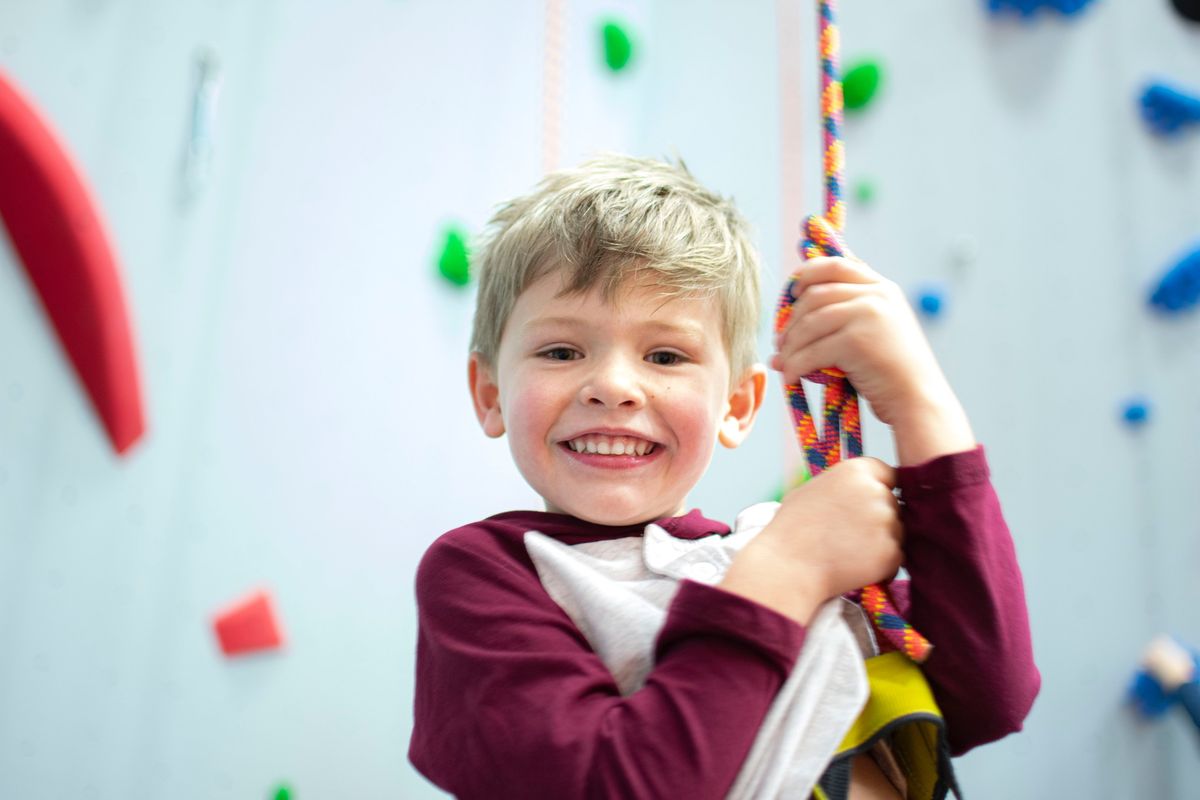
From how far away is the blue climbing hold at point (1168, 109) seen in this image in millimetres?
1234

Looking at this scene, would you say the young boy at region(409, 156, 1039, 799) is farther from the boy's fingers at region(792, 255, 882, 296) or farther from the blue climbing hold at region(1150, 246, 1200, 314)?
the blue climbing hold at region(1150, 246, 1200, 314)

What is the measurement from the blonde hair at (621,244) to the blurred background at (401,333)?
0.41 m

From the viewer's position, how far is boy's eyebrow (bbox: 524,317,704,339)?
69cm

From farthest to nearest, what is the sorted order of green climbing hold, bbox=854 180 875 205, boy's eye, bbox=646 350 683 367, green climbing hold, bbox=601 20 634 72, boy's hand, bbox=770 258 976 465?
green climbing hold, bbox=601 20 634 72 < green climbing hold, bbox=854 180 875 205 < boy's eye, bbox=646 350 683 367 < boy's hand, bbox=770 258 976 465

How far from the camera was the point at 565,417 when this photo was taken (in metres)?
0.69

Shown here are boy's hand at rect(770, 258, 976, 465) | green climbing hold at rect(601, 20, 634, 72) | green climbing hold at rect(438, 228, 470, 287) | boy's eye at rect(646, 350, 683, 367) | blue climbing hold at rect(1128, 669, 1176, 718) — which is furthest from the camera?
green climbing hold at rect(601, 20, 634, 72)

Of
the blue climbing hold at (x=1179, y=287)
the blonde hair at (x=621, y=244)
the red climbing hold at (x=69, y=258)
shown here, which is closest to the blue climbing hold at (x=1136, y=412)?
the blue climbing hold at (x=1179, y=287)

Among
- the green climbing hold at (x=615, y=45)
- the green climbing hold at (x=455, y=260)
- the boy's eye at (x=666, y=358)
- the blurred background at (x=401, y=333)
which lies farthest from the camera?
the green climbing hold at (x=615, y=45)

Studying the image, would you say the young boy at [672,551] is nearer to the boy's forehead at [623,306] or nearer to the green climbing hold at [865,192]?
the boy's forehead at [623,306]

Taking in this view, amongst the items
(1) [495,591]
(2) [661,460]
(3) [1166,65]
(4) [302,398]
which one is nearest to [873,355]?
(2) [661,460]

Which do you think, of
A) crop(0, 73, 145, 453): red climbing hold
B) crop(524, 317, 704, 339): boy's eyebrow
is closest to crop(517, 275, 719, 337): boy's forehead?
crop(524, 317, 704, 339): boy's eyebrow

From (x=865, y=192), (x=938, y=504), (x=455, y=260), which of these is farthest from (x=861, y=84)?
(x=938, y=504)

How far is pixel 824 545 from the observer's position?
0.56m

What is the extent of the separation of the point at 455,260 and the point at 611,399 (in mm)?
665
